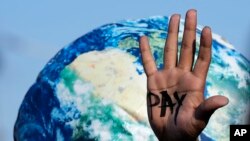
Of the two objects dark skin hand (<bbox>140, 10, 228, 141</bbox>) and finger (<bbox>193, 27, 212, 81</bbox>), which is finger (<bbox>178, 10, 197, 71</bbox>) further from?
finger (<bbox>193, 27, 212, 81</bbox>)

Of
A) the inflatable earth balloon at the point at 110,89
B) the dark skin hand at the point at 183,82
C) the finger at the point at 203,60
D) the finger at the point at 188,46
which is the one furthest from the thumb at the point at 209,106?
the inflatable earth balloon at the point at 110,89

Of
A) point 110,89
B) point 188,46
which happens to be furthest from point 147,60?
point 110,89

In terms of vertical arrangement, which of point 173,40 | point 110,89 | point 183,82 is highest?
point 110,89

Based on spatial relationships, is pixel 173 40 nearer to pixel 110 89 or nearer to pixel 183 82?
pixel 183 82

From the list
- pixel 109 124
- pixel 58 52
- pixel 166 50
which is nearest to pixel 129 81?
pixel 109 124

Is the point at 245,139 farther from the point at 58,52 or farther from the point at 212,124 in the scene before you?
the point at 58,52

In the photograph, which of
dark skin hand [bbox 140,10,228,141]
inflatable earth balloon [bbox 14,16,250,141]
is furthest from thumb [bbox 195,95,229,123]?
inflatable earth balloon [bbox 14,16,250,141]
